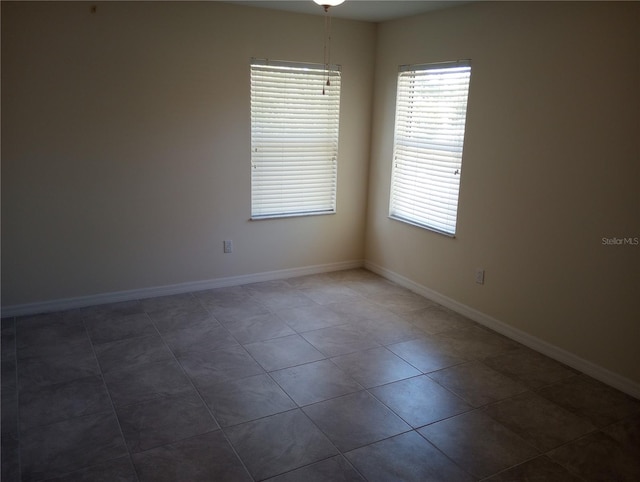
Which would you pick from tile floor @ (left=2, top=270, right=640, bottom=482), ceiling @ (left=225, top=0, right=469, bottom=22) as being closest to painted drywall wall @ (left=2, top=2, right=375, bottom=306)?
ceiling @ (left=225, top=0, right=469, bottom=22)

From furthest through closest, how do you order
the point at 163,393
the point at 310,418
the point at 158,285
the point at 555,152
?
the point at 158,285, the point at 555,152, the point at 163,393, the point at 310,418

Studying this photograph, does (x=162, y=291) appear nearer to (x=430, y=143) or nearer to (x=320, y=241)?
(x=320, y=241)

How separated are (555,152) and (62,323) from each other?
368 cm

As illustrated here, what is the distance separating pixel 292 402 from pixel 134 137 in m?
2.46

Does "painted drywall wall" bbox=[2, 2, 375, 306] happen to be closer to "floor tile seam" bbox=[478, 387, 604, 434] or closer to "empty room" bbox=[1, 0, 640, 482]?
"empty room" bbox=[1, 0, 640, 482]

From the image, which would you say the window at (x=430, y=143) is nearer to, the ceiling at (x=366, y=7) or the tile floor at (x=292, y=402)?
the ceiling at (x=366, y=7)

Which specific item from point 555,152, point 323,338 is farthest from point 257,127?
point 555,152

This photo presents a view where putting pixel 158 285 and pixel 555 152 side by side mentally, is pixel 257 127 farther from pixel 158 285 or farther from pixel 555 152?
pixel 555 152

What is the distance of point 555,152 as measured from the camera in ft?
10.9

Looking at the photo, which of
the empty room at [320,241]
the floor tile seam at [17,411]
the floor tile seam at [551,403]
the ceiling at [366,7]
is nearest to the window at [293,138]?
the empty room at [320,241]

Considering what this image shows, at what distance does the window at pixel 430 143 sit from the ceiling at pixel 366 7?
0.45 metres

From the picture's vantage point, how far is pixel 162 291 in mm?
4434

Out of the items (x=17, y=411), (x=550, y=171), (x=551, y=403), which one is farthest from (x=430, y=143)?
(x=17, y=411)

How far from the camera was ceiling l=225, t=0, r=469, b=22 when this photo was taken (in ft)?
12.8
